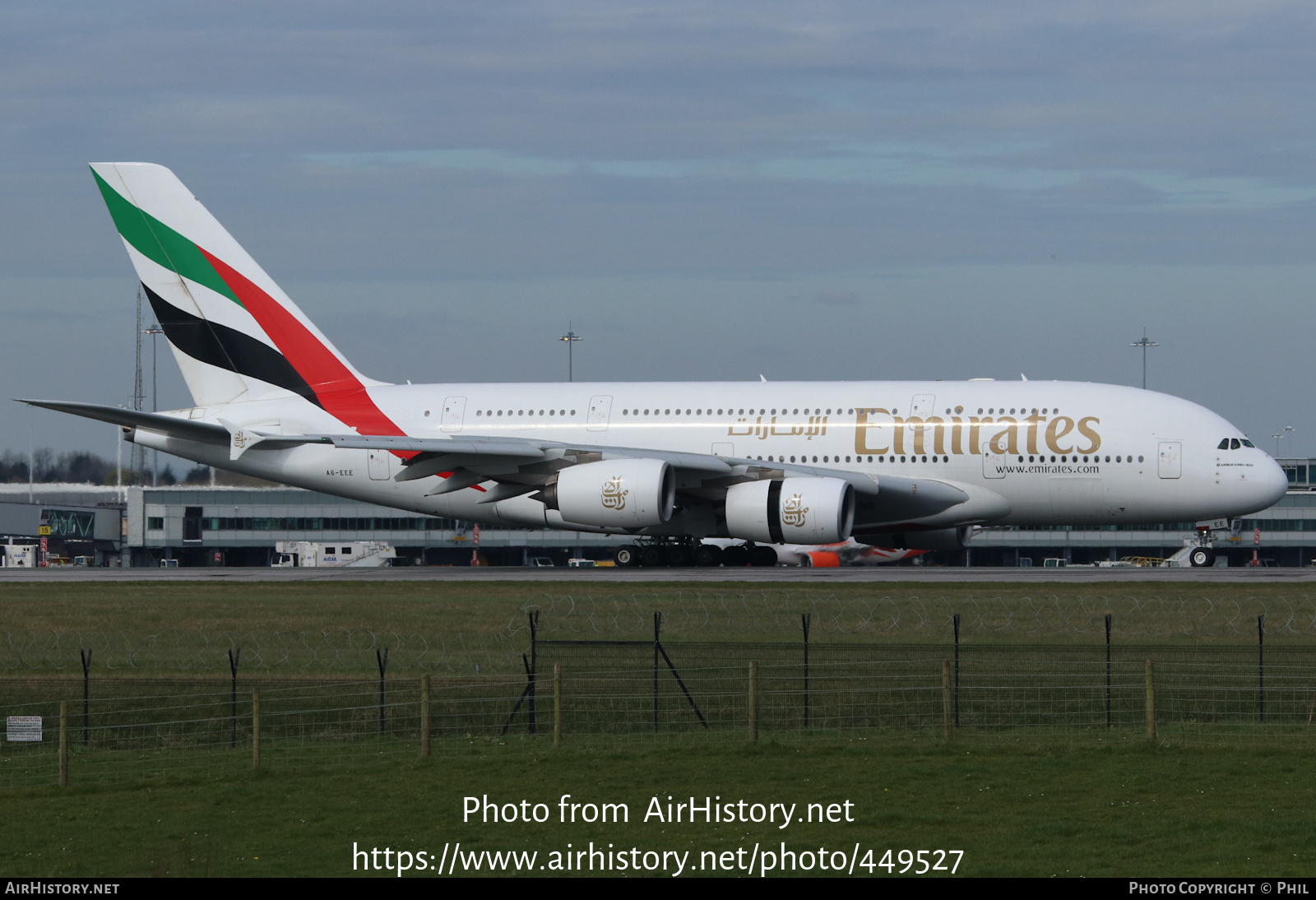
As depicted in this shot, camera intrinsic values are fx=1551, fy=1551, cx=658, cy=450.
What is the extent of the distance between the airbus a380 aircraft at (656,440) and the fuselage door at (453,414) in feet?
0.18

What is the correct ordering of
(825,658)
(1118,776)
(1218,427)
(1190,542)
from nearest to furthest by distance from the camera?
(1118,776)
(825,658)
(1218,427)
(1190,542)

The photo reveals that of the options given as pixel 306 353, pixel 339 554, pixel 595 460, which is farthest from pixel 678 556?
pixel 339 554

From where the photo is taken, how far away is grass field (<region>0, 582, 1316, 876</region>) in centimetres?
1238

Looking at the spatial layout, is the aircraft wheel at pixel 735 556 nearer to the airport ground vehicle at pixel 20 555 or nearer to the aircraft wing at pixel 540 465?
the aircraft wing at pixel 540 465

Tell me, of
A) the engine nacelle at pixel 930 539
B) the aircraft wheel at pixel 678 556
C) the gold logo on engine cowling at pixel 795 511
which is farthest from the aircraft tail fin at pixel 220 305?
the engine nacelle at pixel 930 539

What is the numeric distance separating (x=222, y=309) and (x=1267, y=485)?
31101mm

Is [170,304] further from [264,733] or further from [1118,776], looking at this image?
[1118,776]

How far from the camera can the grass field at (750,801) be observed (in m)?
11.9

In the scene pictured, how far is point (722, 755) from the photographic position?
16.5 metres

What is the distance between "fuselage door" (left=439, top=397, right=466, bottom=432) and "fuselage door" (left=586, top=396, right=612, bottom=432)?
399 centimetres

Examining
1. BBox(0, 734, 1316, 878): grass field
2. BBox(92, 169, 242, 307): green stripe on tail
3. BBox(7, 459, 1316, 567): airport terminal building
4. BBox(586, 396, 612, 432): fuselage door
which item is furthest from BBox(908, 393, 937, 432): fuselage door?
BBox(7, 459, 1316, 567): airport terminal building

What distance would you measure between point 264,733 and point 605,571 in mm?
25261

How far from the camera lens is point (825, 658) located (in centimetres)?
2231
